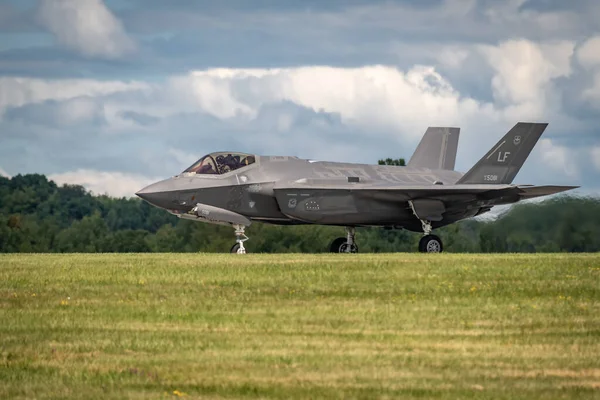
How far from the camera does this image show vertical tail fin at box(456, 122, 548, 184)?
→ 1355 inches

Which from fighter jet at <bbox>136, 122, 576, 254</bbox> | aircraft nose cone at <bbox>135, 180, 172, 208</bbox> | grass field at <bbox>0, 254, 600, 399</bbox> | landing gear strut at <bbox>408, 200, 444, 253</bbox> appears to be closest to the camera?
grass field at <bbox>0, 254, 600, 399</bbox>

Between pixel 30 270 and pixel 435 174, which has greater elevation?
pixel 435 174

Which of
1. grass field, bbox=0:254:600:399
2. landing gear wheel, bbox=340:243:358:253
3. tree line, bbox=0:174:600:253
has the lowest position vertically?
grass field, bbox=0:254:600:399

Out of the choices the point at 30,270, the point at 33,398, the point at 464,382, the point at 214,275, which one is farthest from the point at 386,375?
the point at 30,270

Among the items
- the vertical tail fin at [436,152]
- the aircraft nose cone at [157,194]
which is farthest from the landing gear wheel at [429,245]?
the aircraft nose cone at [157,194]

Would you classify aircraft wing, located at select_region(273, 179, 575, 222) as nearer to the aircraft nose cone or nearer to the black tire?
the black tire

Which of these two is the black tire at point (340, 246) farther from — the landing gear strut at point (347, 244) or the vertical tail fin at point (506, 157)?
the vertical tail fin at point (506, 157)

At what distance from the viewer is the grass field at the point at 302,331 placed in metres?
11.6

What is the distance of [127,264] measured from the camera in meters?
23.2

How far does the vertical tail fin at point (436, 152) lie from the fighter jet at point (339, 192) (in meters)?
4.14

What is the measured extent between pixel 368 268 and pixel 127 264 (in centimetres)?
499

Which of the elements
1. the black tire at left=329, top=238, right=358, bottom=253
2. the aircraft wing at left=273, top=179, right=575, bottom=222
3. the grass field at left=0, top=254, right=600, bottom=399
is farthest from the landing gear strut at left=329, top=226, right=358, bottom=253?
the grass field at left=0, top=254, right=600, bottom=399

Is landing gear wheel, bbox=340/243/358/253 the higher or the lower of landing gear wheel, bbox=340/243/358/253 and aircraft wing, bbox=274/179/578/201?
the lower

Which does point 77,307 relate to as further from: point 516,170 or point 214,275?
point 516,170
